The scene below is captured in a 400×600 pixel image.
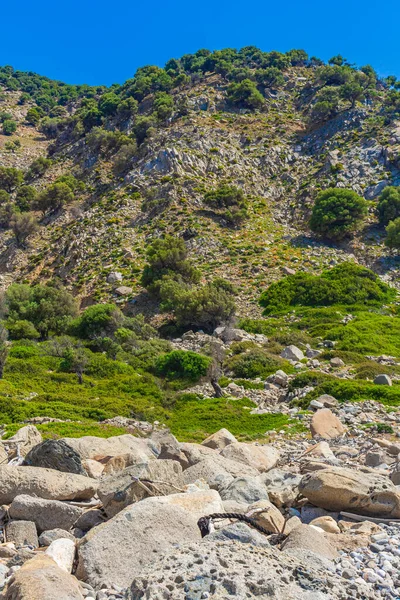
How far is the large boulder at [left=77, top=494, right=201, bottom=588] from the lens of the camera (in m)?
4.75

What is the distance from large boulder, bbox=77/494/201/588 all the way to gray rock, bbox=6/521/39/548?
79 centimetres

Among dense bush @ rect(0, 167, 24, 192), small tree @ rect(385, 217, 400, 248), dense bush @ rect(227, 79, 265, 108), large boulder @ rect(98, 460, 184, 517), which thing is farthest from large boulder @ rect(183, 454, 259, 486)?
dense bush @ rect(227, 79, 265, 108)

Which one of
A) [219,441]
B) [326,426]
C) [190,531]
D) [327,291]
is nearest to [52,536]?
[190,531]

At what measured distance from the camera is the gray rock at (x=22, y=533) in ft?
18.2

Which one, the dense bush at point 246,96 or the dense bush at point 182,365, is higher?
the dense bush at point 246,96

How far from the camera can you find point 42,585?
3.86 m

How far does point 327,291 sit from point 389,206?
17.6 m

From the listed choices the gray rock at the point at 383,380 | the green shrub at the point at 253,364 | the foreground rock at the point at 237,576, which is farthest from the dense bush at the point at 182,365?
the foreground rock at the point at 237,576

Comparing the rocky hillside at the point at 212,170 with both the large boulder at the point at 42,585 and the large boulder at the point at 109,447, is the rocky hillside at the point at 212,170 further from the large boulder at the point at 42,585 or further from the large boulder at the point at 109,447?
the large boulder at the point at 42,585

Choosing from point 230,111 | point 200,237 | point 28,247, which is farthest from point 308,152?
point 28,247

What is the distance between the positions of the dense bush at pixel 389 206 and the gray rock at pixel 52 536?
52304mm

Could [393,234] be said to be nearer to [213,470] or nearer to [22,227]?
[22,227]

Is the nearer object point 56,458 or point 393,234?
point 56,458

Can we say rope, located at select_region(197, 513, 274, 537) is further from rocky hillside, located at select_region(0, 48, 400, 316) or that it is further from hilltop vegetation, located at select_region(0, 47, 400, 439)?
rocky hillside, located at select_region(0, 48, 400, 316)
